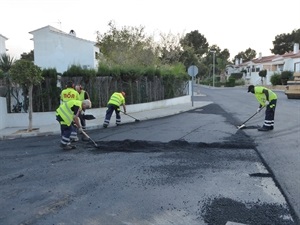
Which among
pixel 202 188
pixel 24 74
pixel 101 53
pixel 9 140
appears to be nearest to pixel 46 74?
pixel 24 74

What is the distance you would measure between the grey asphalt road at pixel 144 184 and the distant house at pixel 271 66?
4006cm

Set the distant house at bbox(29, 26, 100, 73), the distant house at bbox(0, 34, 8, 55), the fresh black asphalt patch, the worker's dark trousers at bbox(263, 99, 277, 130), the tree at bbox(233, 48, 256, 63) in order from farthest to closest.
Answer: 1. the tree at bbox(233, 48, 256, 63)
2. the distant house at bbox(0, 34, 8, 55)
3. the distant house at bbox(29, 26, 100, 73)
4. the worker's dark trousers at bbox(263, 99, 277, 130)
5. the fresh black asphalt patch

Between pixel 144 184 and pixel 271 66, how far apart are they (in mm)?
54040

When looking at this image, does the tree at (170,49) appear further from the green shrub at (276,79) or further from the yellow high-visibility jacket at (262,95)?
the yellow high-visibility jacket at (262,95)

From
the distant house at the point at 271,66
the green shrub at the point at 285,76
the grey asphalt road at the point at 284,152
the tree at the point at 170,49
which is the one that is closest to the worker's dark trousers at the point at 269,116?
the grey asphalt road at the point at 284,152

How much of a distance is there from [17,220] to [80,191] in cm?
122

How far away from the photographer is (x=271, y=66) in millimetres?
54594

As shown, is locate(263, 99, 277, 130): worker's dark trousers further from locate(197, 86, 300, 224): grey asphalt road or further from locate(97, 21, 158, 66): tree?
locate(97, 21, 158, 66): tree

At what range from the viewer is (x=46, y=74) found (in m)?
14.1

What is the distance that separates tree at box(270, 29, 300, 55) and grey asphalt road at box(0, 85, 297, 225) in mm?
74496

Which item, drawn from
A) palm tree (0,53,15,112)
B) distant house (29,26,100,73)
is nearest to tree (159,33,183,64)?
distant house (29,26,100,73)

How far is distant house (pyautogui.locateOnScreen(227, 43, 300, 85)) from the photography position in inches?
1796

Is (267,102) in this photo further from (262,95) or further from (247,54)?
(247,54)

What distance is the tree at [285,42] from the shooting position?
74.9 m
